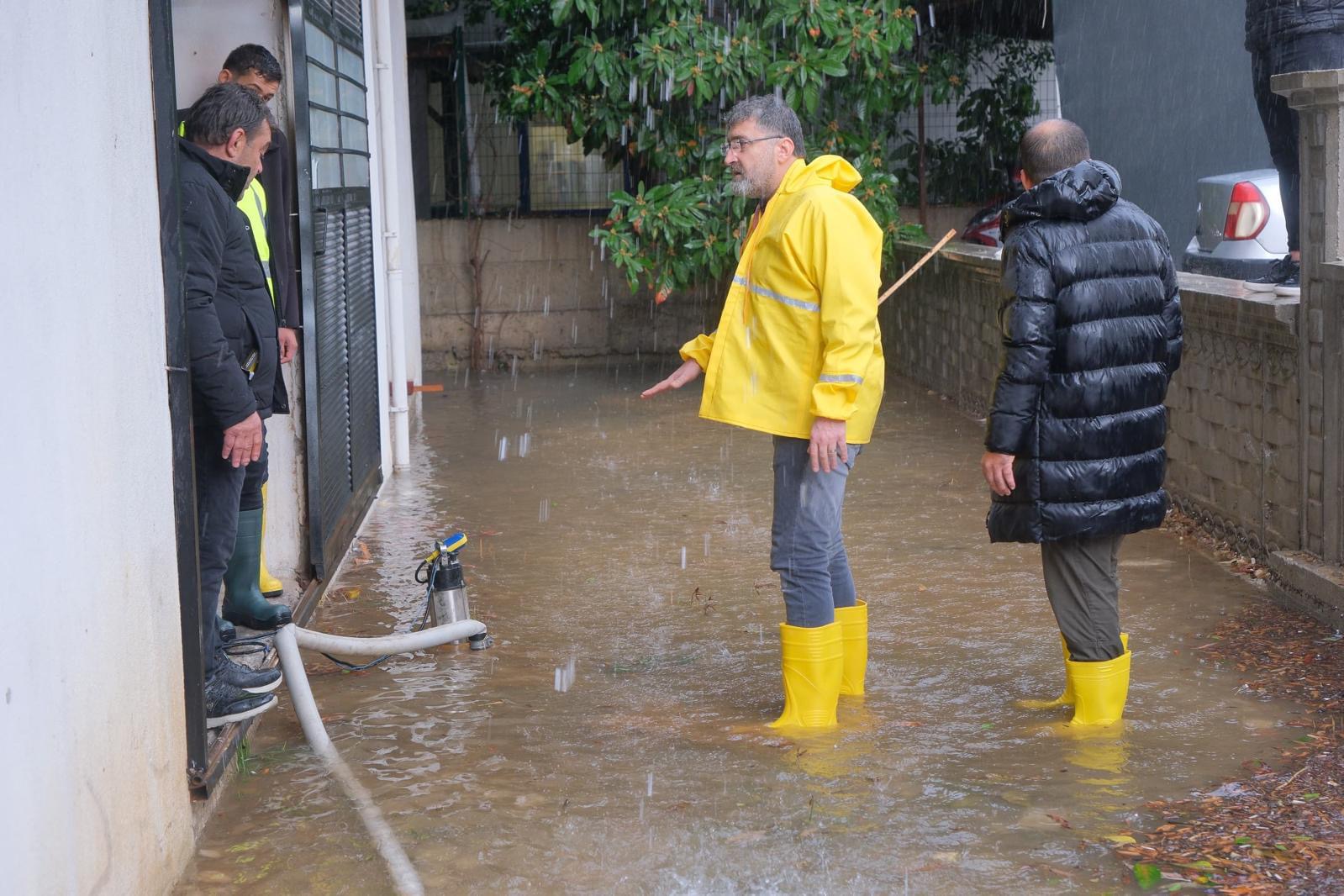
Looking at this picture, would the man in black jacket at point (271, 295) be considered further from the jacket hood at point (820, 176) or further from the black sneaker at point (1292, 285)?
the black sneaker at point (1292, 285)

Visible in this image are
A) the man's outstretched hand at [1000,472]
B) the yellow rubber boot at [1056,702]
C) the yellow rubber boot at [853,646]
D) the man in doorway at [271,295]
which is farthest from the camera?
the man in doorway at [271,295]

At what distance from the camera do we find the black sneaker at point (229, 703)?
409cm

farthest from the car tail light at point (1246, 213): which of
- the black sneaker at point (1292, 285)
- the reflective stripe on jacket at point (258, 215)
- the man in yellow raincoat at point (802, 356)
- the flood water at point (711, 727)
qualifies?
the reflective stripe on jacket at point (258, 215)

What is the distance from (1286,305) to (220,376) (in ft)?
12.9

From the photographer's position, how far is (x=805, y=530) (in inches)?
175

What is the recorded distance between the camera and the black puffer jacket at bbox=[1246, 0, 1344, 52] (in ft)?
22.8

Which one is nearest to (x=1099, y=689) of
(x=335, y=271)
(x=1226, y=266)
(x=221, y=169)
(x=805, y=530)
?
(x=805, y=530)

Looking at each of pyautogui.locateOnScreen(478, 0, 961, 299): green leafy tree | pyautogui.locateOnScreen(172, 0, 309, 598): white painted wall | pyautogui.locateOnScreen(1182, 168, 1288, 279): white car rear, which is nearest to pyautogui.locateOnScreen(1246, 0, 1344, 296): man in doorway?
pyautogui.locateOnScreen(1182, 168, 1288, 279): white car rear

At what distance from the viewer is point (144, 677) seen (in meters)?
3.25

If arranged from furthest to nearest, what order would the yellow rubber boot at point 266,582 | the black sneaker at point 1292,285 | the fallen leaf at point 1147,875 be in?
the black sneaker at point 1292,285
the yellow rubber boot at point 266,582
the fallen leaf at point 1147,875

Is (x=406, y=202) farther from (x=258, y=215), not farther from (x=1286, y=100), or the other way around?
(x=1286, y=100)

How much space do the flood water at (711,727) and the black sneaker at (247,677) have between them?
238 millimetres

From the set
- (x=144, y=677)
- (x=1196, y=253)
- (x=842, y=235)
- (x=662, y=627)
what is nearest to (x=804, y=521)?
(x=842, y=235)

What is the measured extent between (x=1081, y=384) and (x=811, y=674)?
1.15m
